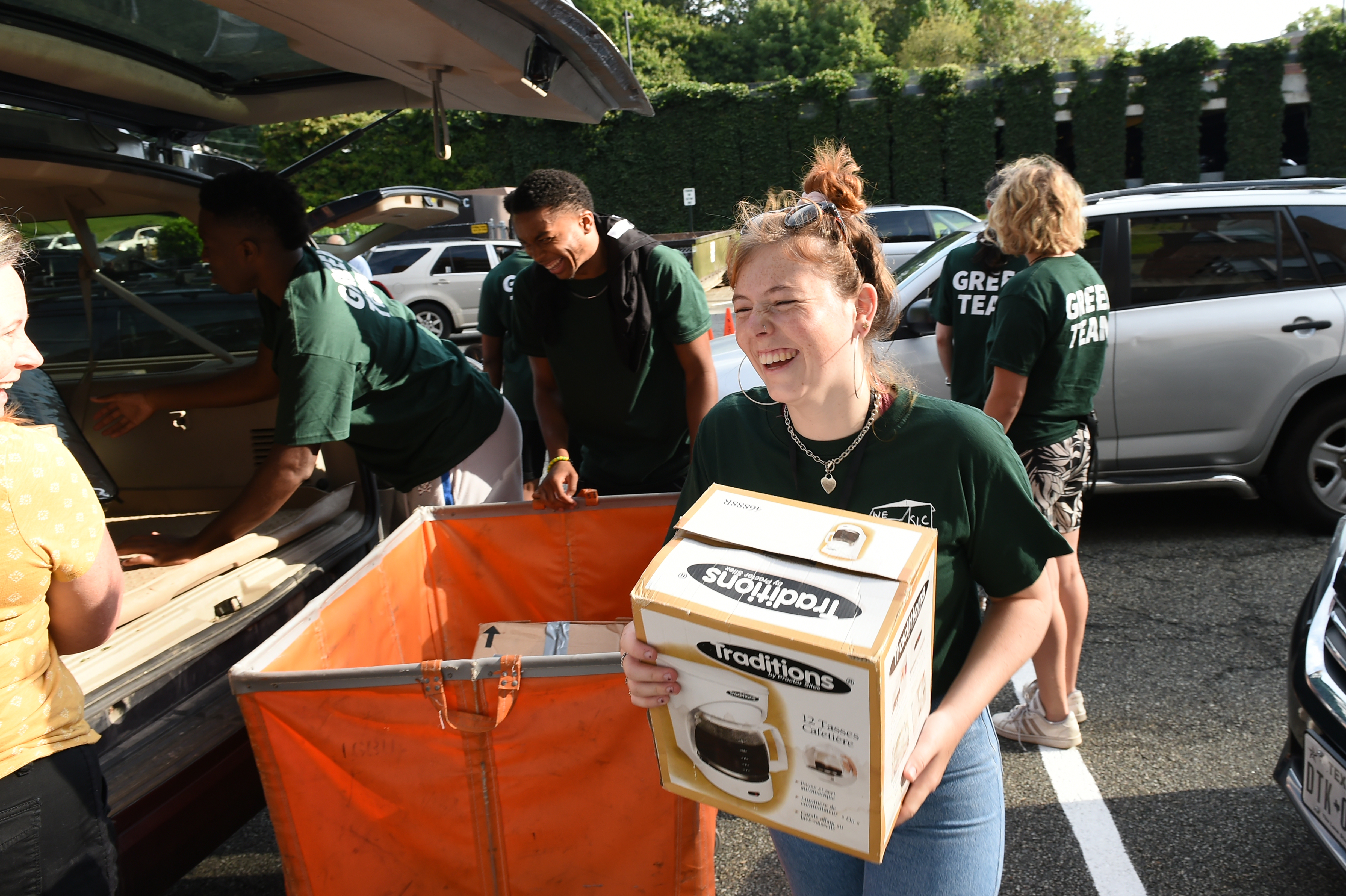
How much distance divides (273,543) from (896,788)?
7.02 feet

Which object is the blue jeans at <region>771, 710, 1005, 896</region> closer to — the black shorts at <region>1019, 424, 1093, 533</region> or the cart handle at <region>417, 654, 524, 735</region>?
the cart handle at <region>417, 654, 524, 735</region>

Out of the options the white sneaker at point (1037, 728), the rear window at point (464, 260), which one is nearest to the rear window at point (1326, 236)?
the white sneaker at point (1037, 728)

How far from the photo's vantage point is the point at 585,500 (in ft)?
8.47

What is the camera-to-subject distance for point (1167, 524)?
510cm

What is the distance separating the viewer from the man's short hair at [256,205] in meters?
2.69

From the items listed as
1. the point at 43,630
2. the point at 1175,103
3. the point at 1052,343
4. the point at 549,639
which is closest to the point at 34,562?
the point at 43,630

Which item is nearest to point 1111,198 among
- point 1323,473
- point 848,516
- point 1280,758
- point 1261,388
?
point 1261,388

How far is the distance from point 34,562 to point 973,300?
323 cm

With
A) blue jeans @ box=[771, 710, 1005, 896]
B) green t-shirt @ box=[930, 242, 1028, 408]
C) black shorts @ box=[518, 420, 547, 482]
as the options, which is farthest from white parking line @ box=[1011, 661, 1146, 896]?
black shorts @ box=[518, 420, 547, 482]

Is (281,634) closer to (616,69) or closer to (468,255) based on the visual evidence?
(616,69)

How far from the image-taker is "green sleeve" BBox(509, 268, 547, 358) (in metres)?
3.00

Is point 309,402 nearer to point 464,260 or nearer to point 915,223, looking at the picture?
point 464,260

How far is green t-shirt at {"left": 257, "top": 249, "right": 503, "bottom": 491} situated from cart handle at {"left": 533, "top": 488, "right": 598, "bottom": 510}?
23.5 inches

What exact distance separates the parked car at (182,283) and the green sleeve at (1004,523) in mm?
1342
